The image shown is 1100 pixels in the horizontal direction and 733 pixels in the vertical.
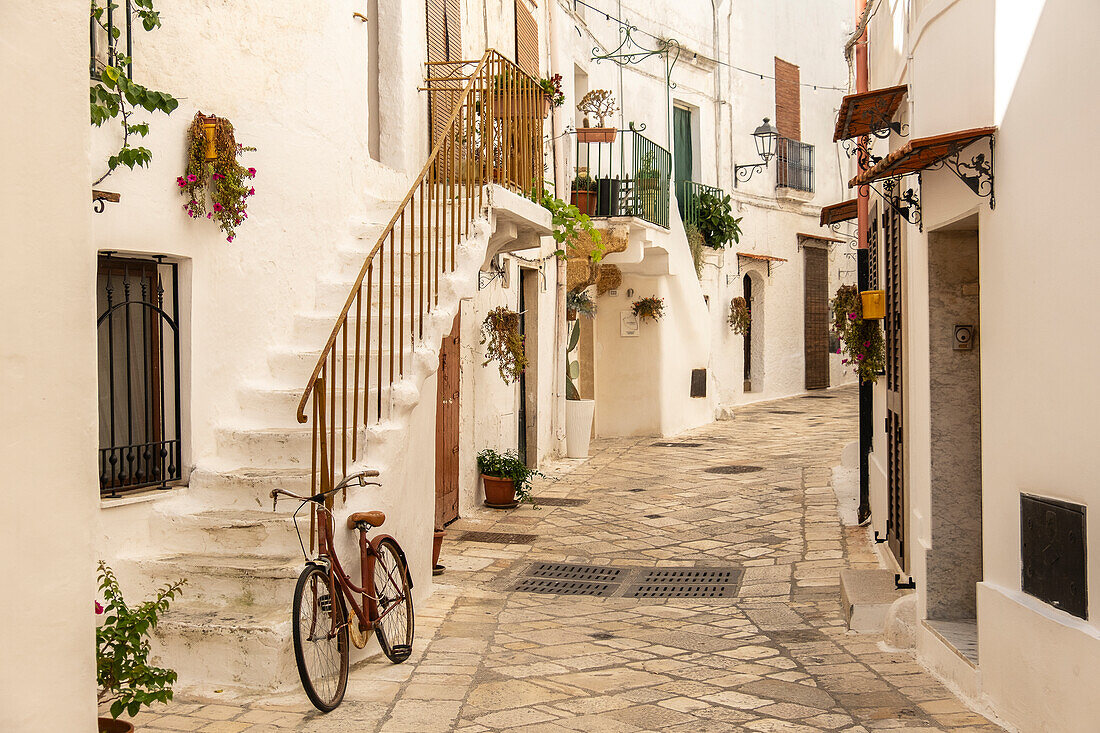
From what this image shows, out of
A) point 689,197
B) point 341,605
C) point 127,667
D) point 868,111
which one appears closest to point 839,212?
point 868,111

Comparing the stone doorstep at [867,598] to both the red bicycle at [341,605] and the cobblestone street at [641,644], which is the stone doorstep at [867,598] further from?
the red bicycle at [341,605]

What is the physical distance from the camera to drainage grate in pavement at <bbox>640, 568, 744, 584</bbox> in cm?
771

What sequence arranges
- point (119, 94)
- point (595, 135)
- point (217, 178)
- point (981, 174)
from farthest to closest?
point (595, 135) → point (217, 178) → point (119, 94) → point (981, 174)

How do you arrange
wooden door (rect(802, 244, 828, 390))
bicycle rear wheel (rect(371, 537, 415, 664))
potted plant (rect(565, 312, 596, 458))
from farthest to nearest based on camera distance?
Answer: wooden door (rect(802, 244, 828, 390))
potted plant (rect(565, 312, 596, 458))
bicycle rear wheel (rect(371, 537, 415, 664))

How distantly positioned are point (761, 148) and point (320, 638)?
57.8 feet

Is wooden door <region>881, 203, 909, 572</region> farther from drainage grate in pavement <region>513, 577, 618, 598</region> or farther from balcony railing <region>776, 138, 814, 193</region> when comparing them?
balcony railing <region>776, 138, 814, 193</region>

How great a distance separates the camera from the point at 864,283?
9469 millimetres

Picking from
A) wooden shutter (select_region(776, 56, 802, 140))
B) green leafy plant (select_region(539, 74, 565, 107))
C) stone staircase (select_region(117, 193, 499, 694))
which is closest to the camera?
stone staircase (select_region(117, 193, 499, 694))

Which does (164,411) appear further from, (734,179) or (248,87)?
(734,179)

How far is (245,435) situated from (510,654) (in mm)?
2120

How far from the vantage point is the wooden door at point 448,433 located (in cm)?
936

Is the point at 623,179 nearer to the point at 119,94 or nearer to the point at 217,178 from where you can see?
the point at 217,178

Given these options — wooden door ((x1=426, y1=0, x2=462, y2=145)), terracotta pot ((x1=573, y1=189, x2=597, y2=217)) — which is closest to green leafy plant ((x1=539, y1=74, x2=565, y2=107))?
wooden door ((x1=426, y1=0, x2=462, y2=145))

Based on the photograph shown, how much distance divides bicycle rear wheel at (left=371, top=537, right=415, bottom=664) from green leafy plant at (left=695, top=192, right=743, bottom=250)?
13664mm
